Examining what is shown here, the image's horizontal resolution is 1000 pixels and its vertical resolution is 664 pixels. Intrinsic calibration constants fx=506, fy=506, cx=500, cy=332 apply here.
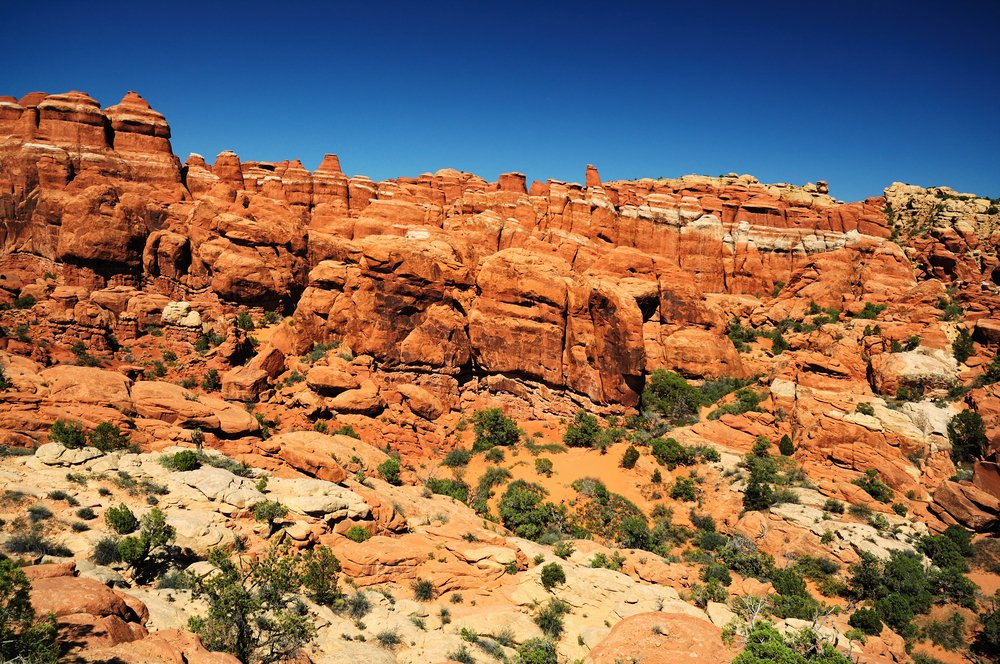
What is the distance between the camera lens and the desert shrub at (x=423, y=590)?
720 inches

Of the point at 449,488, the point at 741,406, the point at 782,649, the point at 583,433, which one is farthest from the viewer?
the point at 741,406

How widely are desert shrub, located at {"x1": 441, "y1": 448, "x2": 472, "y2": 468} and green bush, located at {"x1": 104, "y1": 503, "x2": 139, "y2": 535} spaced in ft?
61.7

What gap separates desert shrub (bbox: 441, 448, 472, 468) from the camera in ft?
107

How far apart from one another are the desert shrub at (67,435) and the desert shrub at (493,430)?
2070 centimetres

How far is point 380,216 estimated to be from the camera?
175ft

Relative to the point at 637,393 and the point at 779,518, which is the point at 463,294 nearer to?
the point at 637,393

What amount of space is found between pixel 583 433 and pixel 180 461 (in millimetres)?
23406

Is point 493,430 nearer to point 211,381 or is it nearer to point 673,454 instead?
point 673,454

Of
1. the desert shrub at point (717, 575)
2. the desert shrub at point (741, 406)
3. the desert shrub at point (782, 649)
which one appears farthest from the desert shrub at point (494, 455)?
the desert shrub at point (782, 649)

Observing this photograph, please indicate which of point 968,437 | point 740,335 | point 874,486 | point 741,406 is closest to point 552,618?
point 874,486

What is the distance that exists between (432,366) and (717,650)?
2610 centimetres

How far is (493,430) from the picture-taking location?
35.0m

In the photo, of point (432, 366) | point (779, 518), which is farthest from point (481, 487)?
point (779, 518)

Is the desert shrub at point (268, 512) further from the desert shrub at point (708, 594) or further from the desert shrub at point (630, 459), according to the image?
the desert shrub at point (630, 459)
